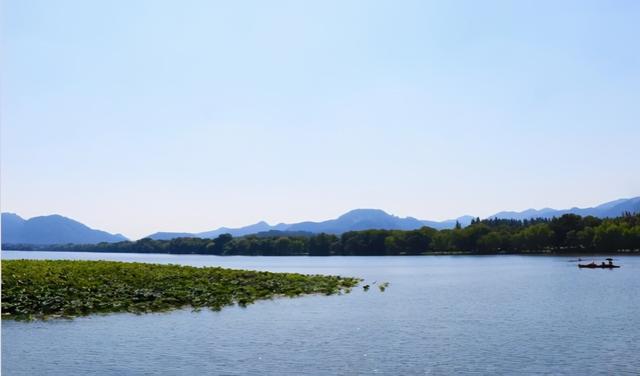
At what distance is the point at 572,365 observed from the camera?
33.0 metres

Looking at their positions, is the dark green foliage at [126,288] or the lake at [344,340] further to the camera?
the dark green foliage at [126,288]

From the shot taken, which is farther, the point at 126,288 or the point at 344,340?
the point at 126,288

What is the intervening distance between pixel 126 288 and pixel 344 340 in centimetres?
3382

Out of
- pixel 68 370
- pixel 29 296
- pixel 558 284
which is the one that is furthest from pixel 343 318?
pixel 558 284

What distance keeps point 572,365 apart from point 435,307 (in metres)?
29.7

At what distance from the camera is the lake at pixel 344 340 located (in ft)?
109

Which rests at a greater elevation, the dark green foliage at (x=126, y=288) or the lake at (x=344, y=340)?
the dark green foliage at (x=126, y=288)

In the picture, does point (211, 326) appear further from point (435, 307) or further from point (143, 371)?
point (435, 307)

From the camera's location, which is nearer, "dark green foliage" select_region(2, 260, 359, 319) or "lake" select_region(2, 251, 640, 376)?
"lake" select_region(2, 251, 640, 376)

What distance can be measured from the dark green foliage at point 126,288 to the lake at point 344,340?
4733 millimetres

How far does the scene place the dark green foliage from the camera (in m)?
55.5

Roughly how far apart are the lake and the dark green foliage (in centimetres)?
473

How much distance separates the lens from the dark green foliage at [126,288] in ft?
182

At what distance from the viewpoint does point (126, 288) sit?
65438 millimetres
